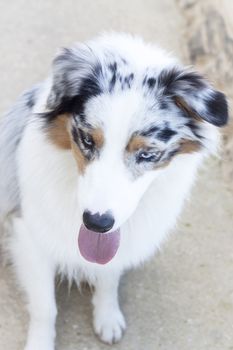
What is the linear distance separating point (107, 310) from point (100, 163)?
3.85 ft

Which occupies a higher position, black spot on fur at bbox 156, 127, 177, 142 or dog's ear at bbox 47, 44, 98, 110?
dog's ear at bbox 47, 44, 98, 110

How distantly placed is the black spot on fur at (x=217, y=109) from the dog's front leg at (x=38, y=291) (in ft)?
3.64

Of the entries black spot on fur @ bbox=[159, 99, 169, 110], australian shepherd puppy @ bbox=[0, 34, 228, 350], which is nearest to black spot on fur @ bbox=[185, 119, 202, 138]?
australian shepherd puppy @ bbox=[0, 34, 228, 350]

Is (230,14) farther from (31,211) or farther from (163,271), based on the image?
(31,211)

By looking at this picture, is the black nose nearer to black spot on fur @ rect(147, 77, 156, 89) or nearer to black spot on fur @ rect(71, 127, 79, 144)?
black spot on fur @ rect(71, 127, 79, 144)

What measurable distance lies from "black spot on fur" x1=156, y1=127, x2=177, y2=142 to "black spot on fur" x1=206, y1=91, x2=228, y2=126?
0.15 m

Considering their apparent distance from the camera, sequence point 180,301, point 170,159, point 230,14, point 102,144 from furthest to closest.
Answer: point 230,14 < point 180,301 < point 170,159 < point 102,144

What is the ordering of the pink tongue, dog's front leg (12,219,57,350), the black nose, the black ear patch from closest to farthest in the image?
the black nose, the black ear patch, the pink tongue, dog's front leg (12,219,57,350)

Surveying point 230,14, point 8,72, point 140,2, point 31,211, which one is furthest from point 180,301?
point 140,2

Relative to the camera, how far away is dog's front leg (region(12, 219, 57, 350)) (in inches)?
130

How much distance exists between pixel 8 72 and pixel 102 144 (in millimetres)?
2420

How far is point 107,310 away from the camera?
353 centimetres

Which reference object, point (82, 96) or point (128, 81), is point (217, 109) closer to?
point (128, 81)

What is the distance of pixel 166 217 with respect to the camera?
10.6ft
